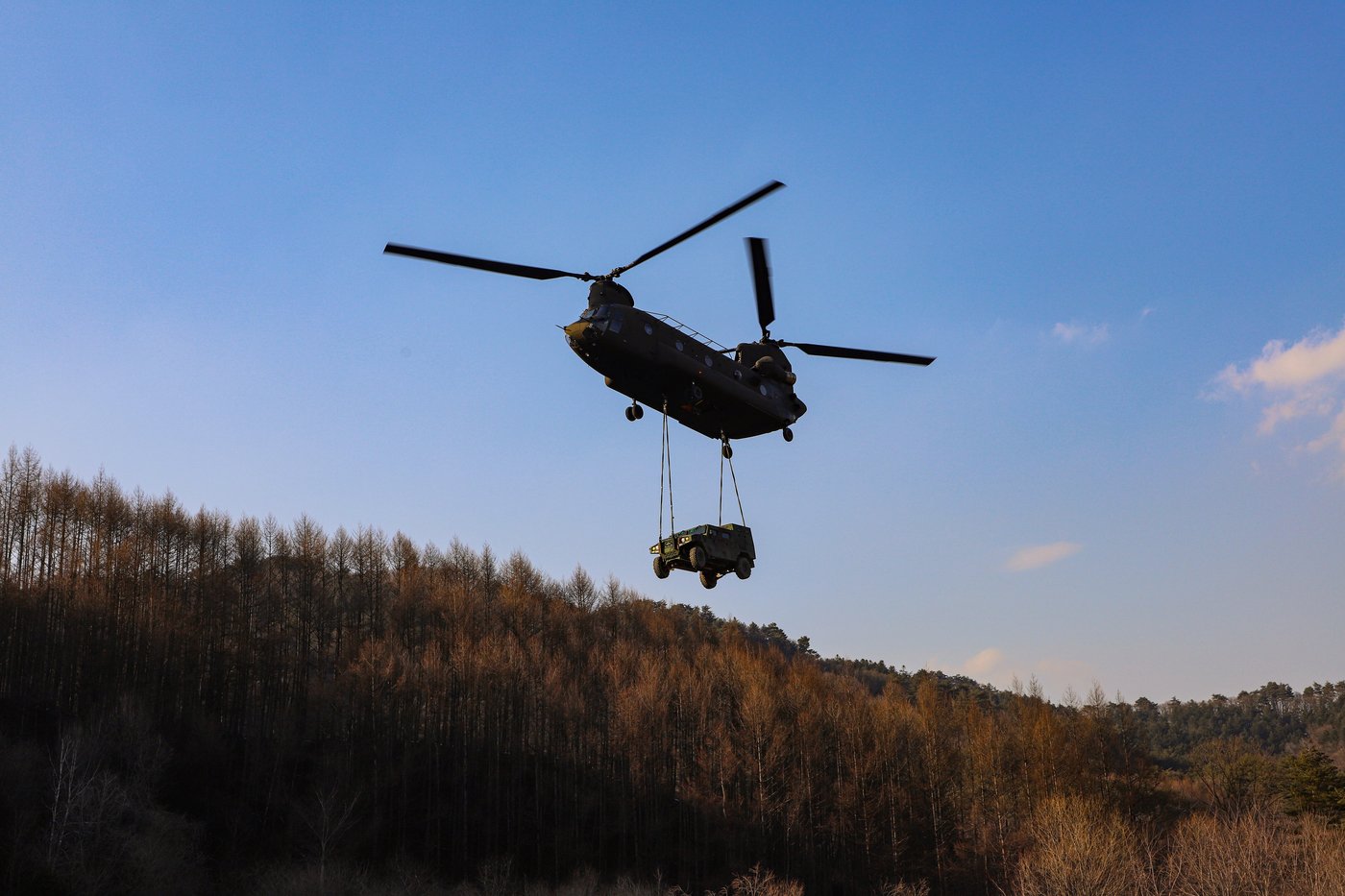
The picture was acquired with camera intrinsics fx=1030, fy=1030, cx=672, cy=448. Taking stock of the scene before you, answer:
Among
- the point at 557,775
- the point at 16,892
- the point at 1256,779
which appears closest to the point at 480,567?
the point at 557,775

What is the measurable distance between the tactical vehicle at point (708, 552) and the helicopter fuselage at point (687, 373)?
3.61 meters

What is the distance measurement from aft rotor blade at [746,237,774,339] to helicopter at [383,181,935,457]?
0.03 m

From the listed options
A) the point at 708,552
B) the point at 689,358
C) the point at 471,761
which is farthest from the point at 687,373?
the point at 471,761

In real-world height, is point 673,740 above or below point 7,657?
below

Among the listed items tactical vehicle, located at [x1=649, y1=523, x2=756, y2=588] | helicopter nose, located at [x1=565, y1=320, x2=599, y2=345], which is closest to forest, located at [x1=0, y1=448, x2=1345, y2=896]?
tactical vehicle, located at [x1=649, y1=523, x2=756, y2=588]

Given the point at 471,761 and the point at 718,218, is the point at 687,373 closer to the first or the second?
the point at 718,218

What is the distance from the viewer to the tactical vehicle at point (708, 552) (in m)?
31.7

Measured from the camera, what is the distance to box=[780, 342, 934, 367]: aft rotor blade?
110 feet

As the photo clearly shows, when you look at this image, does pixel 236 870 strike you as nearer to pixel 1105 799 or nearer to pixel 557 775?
pixel 557 775

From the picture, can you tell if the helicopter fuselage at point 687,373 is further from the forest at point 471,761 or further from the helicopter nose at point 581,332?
the forest at point 471,761

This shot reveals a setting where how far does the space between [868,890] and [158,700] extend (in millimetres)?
64073

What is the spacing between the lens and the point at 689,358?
102 feet

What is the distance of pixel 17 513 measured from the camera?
9538 cm

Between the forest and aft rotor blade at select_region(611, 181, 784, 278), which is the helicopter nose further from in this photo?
the forest
